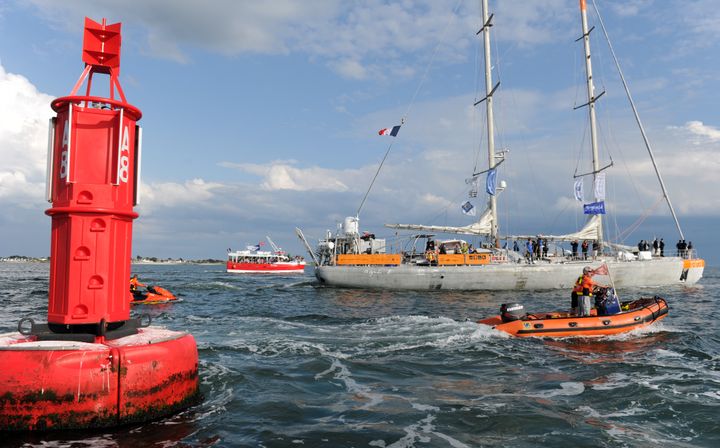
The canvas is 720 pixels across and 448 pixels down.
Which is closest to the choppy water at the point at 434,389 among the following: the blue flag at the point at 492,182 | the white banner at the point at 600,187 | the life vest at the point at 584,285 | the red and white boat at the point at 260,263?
the life vest at the point at 584,285

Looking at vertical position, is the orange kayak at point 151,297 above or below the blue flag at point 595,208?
below

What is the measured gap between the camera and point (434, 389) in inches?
345

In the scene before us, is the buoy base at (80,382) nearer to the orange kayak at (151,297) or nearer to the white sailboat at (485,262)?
the orange kayak at (151,297)

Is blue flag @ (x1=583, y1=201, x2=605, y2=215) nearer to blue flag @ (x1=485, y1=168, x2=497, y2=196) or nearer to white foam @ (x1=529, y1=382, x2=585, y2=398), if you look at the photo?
blue flag @ (x1=485, y1=168, x2=497, y2=196)

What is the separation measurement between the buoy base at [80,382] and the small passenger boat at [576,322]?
11.9 meters

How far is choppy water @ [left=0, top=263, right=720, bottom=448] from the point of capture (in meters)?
6.33

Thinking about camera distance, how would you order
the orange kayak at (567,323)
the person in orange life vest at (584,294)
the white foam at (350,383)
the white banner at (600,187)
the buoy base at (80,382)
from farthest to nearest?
the white banner at (600,187)
the person in orange life vest at (584,294)
the orange kayak at (567,323)
the white foam at (350,383)
the buoy base at (80,382)

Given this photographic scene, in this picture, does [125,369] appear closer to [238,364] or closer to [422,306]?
[238,364]

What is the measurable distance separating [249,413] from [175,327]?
31.8ft

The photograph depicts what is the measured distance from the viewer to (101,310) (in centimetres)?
607

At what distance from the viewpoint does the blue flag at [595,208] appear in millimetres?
41534

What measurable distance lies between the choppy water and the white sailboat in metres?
17.6

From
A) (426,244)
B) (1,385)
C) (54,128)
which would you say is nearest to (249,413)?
(1,385)

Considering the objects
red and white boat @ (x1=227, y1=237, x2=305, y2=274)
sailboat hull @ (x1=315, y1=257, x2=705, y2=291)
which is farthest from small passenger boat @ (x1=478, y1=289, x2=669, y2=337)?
red and white boat @ (x1=227, y1=237, x2=305, y2=274)
